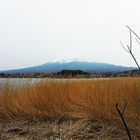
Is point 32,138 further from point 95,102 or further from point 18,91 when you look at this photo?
point 18,91

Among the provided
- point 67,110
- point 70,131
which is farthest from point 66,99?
point 70,131

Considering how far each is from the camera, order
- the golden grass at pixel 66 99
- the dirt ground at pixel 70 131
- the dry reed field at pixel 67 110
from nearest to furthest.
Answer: the dirt ground at pixel 70 131
the dry reed field at pixel 67 110
the golden grass at pixel 66 99

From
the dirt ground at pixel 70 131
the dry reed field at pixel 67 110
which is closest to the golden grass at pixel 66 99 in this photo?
the dry reed field at pixel 67 110

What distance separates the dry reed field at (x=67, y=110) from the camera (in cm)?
448

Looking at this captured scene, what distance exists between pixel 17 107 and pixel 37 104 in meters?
0.32

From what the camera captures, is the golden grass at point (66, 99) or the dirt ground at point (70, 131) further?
the golden grass at point (66, 99)

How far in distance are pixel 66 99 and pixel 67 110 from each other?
246 mm

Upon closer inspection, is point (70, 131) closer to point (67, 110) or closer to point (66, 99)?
point (67, 110)

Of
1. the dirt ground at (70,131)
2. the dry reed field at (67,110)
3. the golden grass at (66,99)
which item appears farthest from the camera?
the golden grass at (66,99)

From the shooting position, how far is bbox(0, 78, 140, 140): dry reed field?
14.7ft

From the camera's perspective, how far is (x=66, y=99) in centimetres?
614

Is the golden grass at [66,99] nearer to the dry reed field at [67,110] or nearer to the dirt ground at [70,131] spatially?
the dry reed field at [67,110]

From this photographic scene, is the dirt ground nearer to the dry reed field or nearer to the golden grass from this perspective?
the dry reed field

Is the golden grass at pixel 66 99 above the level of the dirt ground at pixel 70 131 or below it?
above
